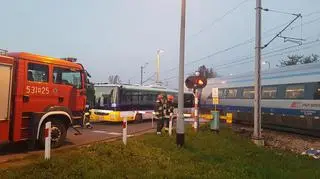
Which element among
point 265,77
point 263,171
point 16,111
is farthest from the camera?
point 265,77

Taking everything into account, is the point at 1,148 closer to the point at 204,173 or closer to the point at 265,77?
the point at 204,173

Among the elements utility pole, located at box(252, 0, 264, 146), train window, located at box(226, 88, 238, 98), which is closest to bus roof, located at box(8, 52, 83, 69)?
utility pole, located at box(252, 0, 264, 146)

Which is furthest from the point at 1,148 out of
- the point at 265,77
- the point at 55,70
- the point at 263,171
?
the point at 265,77

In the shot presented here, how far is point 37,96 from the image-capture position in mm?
13758

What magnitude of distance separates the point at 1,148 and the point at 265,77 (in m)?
18.9

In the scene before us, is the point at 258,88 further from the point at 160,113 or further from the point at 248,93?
the point at 248,93

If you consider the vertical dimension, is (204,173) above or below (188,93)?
below

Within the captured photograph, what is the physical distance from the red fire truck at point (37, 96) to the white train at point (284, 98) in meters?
12.8

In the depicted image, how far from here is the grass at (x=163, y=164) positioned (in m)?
9.26

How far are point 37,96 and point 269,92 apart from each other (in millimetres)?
17510

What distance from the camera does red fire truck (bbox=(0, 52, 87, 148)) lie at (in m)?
12.6

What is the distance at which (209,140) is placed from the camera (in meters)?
17.7

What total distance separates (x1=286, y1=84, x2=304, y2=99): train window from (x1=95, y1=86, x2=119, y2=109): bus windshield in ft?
34.6

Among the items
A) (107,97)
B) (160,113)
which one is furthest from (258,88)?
(107,97)
